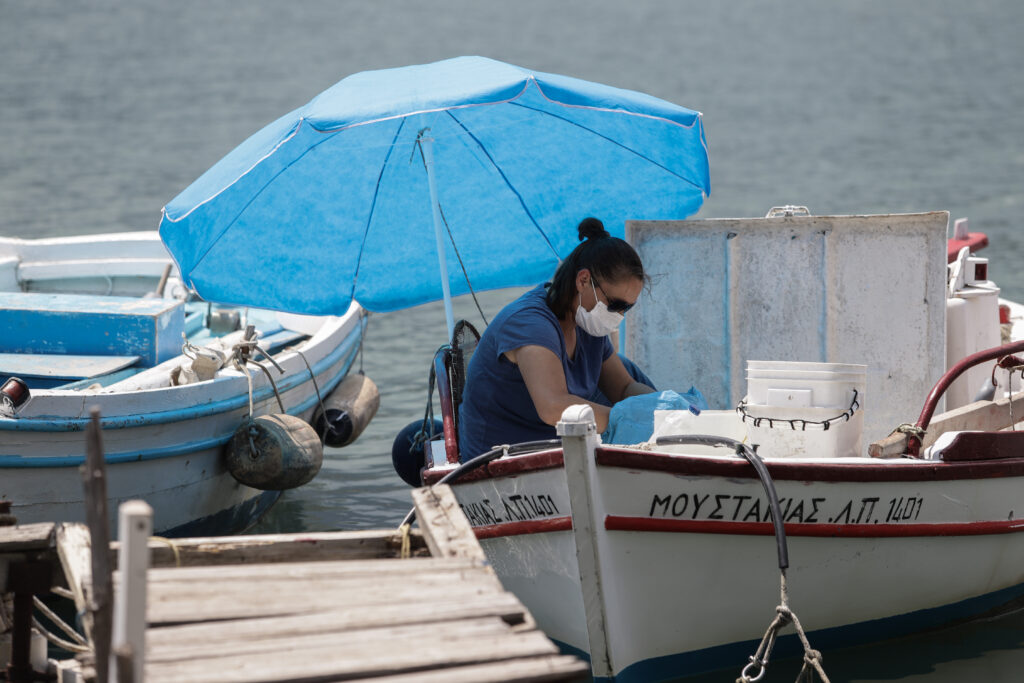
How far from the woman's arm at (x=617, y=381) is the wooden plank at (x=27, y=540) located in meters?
2.69

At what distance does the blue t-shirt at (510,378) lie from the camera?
5.18 m

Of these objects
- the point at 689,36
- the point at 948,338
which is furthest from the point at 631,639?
the point at 689,36

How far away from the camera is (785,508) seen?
4.69 meters

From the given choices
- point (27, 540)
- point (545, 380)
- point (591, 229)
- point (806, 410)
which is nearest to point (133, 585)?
point (27, 540)

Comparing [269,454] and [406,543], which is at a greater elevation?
[406,543]

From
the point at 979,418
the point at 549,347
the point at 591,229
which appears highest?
the point at 591,229

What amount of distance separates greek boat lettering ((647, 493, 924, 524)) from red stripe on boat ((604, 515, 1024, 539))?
0.02 m

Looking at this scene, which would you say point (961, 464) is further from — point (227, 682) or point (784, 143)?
point (784, 143)

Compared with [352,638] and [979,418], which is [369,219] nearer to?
[979,418]

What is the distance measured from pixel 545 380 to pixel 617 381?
94 cm

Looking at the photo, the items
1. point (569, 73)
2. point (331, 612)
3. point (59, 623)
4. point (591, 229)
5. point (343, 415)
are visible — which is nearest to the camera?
point (331, 612)

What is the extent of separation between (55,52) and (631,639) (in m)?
49.3

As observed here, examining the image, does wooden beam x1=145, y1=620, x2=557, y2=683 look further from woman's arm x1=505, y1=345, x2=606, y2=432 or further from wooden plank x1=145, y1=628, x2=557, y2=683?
woman's arm x1=505, y1=345, x2=606, y2=432

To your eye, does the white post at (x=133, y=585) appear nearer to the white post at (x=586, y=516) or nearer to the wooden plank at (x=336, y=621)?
the wooden plank at (x=336, y=621)
